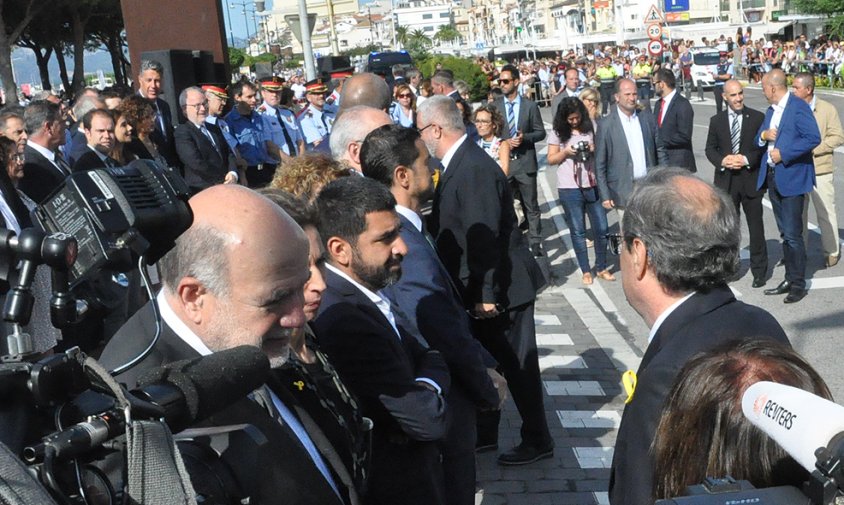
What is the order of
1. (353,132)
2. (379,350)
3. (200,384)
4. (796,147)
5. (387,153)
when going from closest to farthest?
(200,384) < (379,350) < (387,153) < (353,132) < (796,147)

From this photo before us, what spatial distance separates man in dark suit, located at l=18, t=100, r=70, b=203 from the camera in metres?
6.48

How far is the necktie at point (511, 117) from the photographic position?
38.8 ft

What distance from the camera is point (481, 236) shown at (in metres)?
5.86

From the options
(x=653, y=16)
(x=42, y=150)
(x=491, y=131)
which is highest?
(x=653, y=16)

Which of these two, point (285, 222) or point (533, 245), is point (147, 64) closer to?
point (533, 245)

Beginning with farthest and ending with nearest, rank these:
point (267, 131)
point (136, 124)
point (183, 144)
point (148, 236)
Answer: point (267, 131) < point (183, 144) < point (136, 124) < point (148, 236)

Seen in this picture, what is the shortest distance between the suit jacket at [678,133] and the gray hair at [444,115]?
14.7 ft

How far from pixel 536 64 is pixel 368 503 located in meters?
42.9

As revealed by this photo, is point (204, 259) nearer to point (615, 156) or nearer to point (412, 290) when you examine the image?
point (412, 290)

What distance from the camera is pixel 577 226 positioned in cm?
1034

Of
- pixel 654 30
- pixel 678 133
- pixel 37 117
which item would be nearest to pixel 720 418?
pixel 37 117

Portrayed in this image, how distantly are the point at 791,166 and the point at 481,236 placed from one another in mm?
4398

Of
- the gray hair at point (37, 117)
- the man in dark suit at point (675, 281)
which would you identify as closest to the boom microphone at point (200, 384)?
the man in dark suit at point (675, 281)

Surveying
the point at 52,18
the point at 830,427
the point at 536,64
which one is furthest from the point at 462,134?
the point at 52,18
